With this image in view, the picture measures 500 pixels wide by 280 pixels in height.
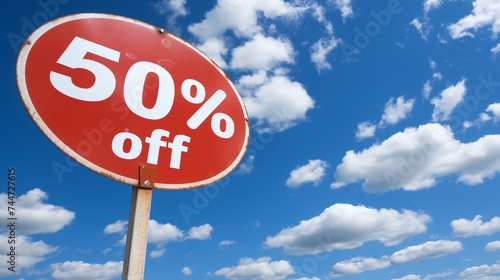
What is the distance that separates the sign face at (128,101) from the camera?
2430mm

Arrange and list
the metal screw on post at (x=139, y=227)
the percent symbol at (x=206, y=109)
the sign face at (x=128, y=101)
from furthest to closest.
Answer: the percent symbol at (x=206, y=109), the sign face at (x=128, y=101), the metal screw on post at (x=139, y=227)

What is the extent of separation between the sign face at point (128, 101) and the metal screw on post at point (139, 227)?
6 centimetres

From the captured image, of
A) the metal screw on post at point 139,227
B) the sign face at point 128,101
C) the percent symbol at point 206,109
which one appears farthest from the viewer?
the percent symbol at point 206,109

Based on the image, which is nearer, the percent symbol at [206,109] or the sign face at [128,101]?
the sign face at [128,101]

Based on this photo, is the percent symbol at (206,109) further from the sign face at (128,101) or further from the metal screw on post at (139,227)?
the metal screw on post at (139,227)

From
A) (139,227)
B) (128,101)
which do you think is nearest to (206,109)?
(128,101)

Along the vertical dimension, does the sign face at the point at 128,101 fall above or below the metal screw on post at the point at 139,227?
above

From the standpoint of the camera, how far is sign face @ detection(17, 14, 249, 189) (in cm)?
243

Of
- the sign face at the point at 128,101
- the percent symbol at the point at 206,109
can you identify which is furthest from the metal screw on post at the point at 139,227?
the percent symbol at the point at 206,109

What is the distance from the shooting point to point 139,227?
92.0 inches

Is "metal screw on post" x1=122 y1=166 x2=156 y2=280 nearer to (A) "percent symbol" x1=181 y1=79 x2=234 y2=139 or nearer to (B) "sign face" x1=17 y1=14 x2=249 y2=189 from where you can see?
(B) "sign face" x1=17 y1=14 x2=249 y2=189

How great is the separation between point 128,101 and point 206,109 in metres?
0.64

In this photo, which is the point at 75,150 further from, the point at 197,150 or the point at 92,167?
the point at 197,150

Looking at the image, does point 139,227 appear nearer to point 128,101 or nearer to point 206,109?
point 128,101
